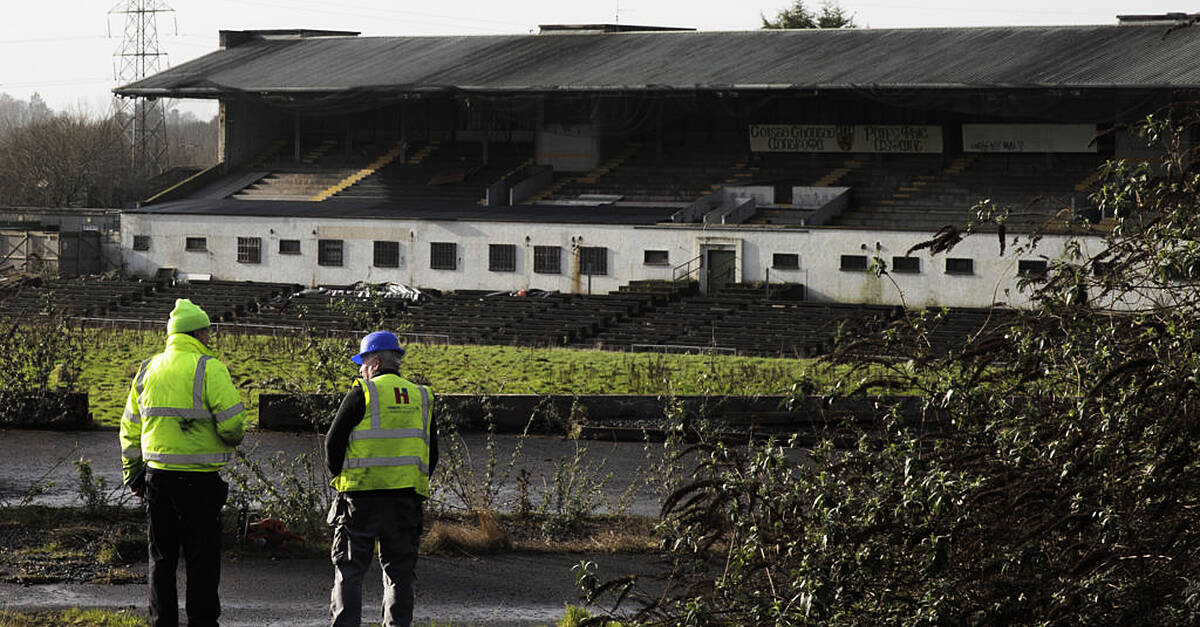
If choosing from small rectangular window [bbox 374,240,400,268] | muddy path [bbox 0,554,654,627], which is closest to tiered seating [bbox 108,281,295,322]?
small rectangular window [bbox 374,240,400,268]

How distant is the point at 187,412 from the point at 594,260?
125 feet

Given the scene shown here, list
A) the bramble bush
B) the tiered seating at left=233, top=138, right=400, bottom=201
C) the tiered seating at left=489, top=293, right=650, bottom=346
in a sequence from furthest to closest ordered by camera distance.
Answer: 1. the tiered seating at left=233, top=138, right=400, bottom=201
2. the tiered seating at left=489, top=293, right=650, bottom=346
3. the bramble bush

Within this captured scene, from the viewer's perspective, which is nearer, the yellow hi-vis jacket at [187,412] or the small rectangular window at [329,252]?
the yellow hi-vis jacket at [187,412]

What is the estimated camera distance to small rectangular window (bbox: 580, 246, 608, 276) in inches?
1916

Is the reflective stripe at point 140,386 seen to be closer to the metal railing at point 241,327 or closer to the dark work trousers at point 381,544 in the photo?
the dark work trousers at point 381,544

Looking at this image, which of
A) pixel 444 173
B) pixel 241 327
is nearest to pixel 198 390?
pixel 241 327

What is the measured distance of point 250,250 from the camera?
5341 centimetres

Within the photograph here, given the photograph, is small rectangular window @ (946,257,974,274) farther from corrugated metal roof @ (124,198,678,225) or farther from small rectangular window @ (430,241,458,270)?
small rectangular window @ (430,241,458,270)

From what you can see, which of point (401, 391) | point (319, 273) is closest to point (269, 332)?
point (319, 273)

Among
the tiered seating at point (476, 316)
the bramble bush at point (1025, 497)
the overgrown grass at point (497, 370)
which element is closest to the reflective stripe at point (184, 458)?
the bramble bush at point (1025, 497)

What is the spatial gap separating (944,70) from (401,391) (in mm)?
41107

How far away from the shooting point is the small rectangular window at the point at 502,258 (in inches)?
1957

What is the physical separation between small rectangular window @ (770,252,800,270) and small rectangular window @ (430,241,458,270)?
1019 cm

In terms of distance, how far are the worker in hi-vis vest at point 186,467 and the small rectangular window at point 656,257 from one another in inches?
1471
